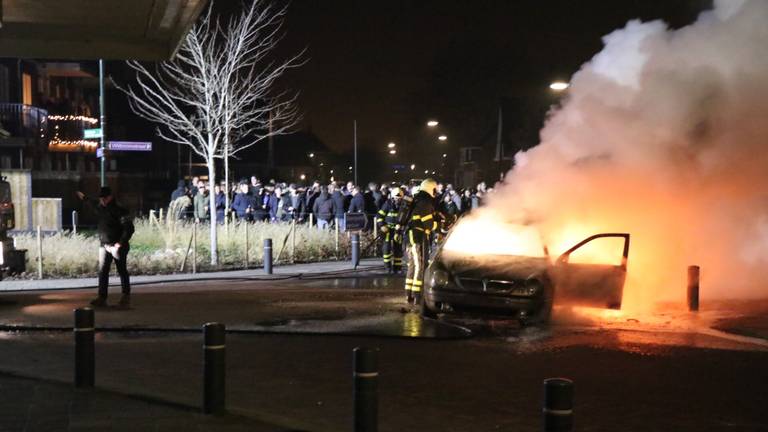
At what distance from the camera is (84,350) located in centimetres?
792

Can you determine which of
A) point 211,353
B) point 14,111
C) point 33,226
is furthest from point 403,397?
point 14,111

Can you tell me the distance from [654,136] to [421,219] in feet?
16.4

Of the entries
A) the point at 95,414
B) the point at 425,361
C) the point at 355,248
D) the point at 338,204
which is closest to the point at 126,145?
the point at 338,204

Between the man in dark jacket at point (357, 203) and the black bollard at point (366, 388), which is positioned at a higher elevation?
the man in dark jacket at point (357, 203)

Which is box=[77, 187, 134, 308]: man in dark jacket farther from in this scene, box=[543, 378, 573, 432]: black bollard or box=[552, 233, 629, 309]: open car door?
box=[543, 378, 573, 432]: black bollard

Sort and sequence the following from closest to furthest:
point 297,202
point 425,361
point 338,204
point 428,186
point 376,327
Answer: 1. point 425,361
2. point 376,327
3. point 428,186
4. point 338,204
5. point 297,202

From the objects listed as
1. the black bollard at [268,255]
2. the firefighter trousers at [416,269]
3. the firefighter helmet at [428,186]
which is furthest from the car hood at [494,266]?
the black bollard at [268,255]

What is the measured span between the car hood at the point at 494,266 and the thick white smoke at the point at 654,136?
2571mm

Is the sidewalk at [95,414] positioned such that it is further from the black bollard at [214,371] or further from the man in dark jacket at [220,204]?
the man in dark jacket at [220,204]

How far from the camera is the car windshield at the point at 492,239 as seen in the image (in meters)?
12.9

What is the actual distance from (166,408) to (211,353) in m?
0.66

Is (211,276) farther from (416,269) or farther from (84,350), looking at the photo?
(84,350)

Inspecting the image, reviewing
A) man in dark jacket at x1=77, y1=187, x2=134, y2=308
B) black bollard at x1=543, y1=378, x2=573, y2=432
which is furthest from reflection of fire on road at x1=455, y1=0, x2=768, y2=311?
black bollard at x1=543, y1=378, x2=573, y2=432

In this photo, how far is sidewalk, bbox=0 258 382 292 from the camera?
1698 cm
